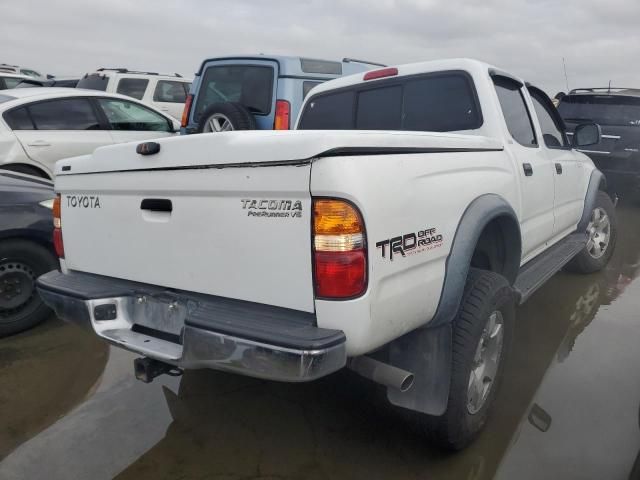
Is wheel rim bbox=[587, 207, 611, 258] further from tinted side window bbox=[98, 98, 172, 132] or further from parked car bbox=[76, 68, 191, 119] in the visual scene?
parked car bbox=[76, 68, 191, 119]

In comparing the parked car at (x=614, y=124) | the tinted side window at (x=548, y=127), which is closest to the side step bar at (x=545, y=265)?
the tinted side window at (x=548, y=127)

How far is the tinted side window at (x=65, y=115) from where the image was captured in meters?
6.04

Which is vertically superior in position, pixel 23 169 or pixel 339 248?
pixel 339 248

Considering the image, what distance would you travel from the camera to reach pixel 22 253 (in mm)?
3666

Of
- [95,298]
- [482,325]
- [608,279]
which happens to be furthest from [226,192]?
[608,279]

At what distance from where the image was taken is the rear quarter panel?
1.74 m

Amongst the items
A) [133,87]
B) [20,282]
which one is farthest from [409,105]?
[133,87]

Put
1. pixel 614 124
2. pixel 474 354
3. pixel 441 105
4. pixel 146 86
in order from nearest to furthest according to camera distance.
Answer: pixel 474 354
pixel 441 105
pixel 614 124
pixel 146 86

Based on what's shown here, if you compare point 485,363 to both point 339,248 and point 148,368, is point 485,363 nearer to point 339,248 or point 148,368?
point 339,248

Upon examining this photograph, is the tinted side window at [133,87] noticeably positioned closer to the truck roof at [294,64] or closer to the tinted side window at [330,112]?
the truck roof at [294,64]

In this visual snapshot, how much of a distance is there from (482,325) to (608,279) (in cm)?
338

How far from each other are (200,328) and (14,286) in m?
2.50

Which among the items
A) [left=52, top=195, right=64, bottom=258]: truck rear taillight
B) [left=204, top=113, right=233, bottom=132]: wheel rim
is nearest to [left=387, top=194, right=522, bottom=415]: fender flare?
[left=52, top=195, right=64, bottom=258]: truck rear taillight

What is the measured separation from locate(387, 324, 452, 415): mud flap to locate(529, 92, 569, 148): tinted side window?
7.16 ft
